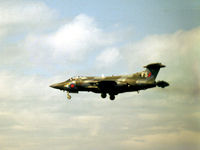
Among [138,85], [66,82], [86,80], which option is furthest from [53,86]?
[138,85]

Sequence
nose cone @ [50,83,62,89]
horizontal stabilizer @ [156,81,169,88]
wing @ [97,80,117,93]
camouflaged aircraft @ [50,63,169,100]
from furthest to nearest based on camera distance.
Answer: nose cone @ [50,83,62,89]
wing @ [97,80,117,93]
camouflaged aircraft @ [50,63,169,100]
horizontal stabilizer @ [156,81,169,88]

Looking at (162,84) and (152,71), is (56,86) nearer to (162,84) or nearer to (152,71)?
(152,71)

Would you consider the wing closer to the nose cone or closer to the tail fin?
the tail fin

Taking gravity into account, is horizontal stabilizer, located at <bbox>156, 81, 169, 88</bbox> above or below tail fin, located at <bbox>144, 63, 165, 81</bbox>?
below

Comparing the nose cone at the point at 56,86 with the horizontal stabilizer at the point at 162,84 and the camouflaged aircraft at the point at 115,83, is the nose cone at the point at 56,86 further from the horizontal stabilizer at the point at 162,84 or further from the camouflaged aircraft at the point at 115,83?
the horizontal stabilizer at the point at 162,84

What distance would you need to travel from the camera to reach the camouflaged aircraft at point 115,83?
204ft

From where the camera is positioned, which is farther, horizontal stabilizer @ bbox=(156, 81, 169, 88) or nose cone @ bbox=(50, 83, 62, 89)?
nose cone @ bbox=(50, 83, 62, 89)

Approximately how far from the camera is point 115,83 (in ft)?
212

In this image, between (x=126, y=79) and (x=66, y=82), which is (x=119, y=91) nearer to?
(x=126, y=79)

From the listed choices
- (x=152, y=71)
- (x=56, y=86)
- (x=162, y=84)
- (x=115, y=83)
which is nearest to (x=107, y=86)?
(x=115, y=83)

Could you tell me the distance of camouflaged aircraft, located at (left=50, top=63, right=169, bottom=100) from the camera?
62.2m

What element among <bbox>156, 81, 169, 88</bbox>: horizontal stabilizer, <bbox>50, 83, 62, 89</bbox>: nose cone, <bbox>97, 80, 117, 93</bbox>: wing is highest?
<bbox>50, 83, 62, 89</bbox>: nose cone

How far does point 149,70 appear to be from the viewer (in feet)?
205

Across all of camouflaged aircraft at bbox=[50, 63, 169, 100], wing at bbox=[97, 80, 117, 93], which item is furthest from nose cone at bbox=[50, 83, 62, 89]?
wing at bbox=[97, 80, 117, 93]
